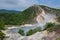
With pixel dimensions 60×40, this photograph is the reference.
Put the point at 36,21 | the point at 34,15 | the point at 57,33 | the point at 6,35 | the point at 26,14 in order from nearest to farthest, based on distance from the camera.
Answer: the point at 57,33 → the point at 6,35 → the point at 36,21 → the point at 34,15 → the point at 26,14

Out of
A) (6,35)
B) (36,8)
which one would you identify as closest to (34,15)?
→ (36,8)

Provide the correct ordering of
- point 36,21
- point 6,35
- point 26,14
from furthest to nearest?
point 26,14, point 36,21, point 6,35

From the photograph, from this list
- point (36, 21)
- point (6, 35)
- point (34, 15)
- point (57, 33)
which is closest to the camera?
point (57, 33)

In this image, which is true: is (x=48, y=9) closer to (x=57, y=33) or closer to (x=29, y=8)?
(x=29, y=8)

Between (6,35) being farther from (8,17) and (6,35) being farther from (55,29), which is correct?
(8,17)

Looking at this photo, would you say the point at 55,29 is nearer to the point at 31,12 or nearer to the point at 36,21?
the point at 36,21

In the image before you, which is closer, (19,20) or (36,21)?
(36,21)

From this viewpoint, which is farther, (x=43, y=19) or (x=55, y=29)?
(x=43, y=19)

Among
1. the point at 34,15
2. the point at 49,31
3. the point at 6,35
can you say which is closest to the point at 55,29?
the point at 49,31

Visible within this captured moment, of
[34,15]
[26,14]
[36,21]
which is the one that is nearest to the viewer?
[36,21]
